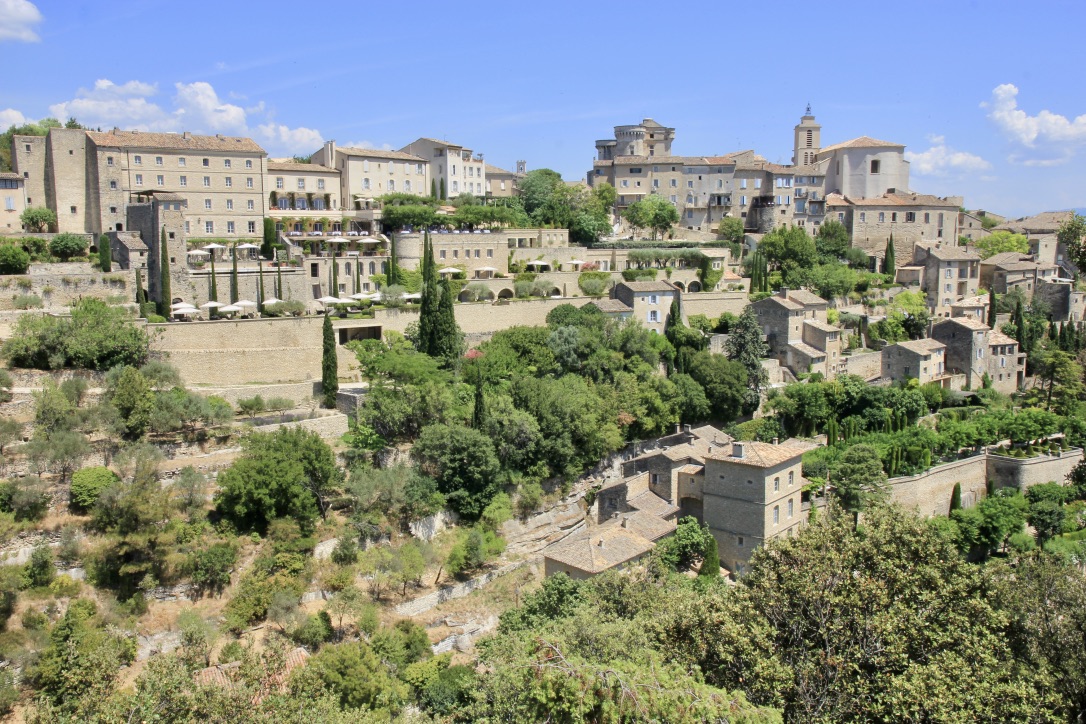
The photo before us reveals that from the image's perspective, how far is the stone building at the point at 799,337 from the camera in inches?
1865

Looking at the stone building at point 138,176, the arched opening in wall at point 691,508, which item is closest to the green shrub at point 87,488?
the arched opening in wall at point 691,508

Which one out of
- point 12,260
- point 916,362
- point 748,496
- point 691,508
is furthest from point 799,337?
point 12,260

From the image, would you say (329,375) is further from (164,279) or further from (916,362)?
(916,362)

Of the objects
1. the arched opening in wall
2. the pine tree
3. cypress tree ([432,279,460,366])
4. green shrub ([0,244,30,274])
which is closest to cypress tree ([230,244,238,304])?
the pine tree

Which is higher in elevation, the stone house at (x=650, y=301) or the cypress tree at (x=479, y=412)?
the stone house at (x=650, y=301)

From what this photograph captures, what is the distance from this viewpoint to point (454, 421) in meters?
34.5

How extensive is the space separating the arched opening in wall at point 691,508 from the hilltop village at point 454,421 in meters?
0.16

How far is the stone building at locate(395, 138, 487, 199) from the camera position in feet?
211

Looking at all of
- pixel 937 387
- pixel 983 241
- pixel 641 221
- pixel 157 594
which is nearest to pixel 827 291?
pixel 937 387

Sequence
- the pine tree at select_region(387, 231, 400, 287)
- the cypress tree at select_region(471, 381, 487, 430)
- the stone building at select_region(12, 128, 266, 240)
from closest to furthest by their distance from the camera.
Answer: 1. the cypress tree at select_region(471, 381, 487, 430)
2. the stone building at select_region(12, 128, 266, 240)
3. the pine tree at select_region(387, 231, 400, 287)

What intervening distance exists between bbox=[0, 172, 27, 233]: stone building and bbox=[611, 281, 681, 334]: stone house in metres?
30.9

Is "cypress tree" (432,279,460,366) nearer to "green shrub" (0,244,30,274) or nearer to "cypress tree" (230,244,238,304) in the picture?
"cypress tree" (230,244,238,304)

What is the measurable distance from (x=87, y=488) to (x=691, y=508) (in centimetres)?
2103

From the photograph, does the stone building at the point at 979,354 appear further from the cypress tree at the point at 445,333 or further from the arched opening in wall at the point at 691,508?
the cypress tree at the point at 445,333
